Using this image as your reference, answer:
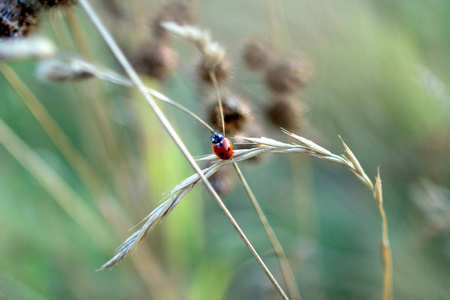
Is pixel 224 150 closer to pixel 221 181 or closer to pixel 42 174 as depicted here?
pixel 221 181

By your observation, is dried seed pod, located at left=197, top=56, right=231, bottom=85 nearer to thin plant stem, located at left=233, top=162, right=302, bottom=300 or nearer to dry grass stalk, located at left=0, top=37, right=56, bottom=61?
thin plant stem, located at left=233, top=162, right=302, bottom=300

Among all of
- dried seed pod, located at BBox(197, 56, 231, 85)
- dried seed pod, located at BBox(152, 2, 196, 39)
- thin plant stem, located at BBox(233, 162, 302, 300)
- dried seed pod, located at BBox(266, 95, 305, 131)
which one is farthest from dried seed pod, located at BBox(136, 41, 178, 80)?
thin plant stem, located at BBox(233, 162, 302, 300)

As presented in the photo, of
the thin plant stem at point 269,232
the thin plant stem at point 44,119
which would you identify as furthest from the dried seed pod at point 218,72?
the thin plant stem at point 44,119

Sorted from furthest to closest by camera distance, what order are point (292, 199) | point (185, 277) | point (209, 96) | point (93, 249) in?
1. point (292, 199)
2. point (93, 249)
3. point (185, 277)
4. point (209, 96)

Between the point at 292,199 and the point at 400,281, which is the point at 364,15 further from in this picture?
the point at 400,281

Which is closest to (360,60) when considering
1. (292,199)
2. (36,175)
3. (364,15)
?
(364,15)

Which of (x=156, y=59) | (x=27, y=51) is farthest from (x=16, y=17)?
(x=156, y=59)

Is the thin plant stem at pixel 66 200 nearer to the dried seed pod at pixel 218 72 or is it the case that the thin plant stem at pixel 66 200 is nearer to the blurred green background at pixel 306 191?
the blurred green background at pixel 306 191
